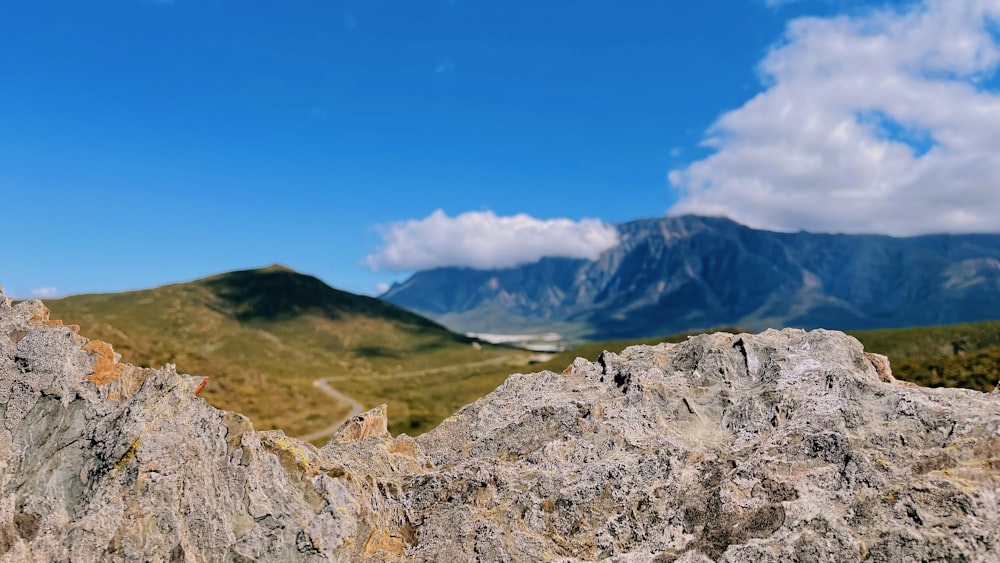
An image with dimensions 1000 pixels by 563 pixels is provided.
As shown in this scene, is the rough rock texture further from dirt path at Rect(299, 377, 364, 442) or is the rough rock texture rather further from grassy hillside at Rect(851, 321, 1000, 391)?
grassy hillside at Rect(851, 321, 1000, 391)

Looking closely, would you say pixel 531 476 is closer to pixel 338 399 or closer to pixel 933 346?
pixel 338 399

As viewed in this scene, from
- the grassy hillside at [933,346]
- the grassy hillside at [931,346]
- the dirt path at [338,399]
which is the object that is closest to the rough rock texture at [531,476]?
the dirt path at [338,399]

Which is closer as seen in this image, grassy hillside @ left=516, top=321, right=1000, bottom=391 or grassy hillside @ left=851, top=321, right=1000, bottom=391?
grassy hillside @ left=516, top=321, right=1000, bottom=391

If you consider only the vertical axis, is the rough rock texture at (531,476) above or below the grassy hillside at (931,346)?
above

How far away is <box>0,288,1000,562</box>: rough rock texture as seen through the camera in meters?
14.1

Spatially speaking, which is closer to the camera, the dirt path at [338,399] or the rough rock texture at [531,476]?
the rough rock texture at [531,476]

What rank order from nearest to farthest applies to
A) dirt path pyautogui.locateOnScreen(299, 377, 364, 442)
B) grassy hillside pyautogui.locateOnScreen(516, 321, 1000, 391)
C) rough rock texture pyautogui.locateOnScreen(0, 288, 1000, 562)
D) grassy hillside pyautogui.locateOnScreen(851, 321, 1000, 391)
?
rough rock texture pyautogui.locateOnScreen(0, 288, 1000, 562), grassy hillside pyautogui.locateOnScreen(516, 321, 1000, 391), grassy hillside pyautogui.locateOnScreen(851, 321, 1000, 391), dirt path pyautogui.locateOnScreen(299, 377, 364, 442)

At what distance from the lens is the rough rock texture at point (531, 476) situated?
14.1 m

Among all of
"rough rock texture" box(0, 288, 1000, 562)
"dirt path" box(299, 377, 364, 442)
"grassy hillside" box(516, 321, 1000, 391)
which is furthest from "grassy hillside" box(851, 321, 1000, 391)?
"dirt path" box(299, 377, 364, 442)

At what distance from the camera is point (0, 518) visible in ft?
48.2

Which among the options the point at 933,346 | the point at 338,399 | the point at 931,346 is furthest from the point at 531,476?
the point at 933,346

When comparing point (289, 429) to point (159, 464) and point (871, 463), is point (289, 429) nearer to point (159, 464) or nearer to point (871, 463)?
point (159, 464)

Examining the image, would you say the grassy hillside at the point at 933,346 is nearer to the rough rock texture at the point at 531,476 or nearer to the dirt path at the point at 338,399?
the rough rock texture at the point at 531,476

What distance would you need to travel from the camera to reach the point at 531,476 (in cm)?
1783
